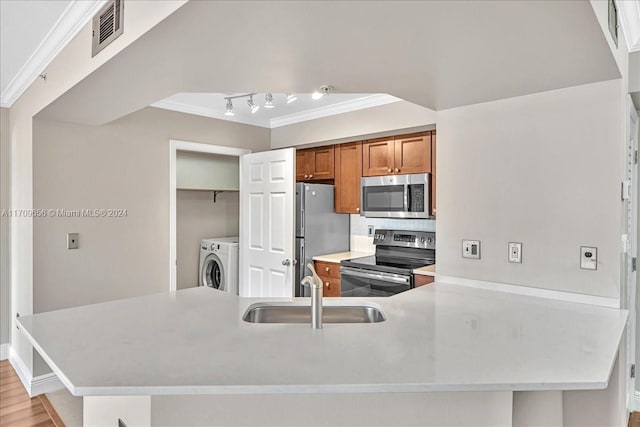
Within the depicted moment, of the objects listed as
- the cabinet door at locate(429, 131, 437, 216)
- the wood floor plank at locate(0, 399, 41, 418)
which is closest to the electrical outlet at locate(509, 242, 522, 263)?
the cabinet door at locate(429, 131, 437, 216)

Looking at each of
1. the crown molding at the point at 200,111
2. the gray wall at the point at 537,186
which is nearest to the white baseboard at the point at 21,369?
the crown molding at the point at 200,111

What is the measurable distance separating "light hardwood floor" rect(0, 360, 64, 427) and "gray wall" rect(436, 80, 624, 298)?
280 centimetres

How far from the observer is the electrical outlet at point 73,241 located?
3084mm

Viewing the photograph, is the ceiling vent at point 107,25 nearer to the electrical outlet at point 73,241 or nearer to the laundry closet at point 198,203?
the electrical outlet at point 73,241

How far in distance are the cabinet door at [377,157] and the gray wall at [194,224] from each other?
85.2 inches

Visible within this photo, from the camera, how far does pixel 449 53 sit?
166 cm

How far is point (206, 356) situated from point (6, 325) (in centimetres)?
344

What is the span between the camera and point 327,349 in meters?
1.35

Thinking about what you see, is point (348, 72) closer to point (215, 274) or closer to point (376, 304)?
point (376, 304)

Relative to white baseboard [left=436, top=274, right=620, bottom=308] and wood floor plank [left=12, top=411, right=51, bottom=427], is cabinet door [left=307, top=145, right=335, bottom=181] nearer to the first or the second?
white baseboard [left=436, top=274, right=620, bottom=308]

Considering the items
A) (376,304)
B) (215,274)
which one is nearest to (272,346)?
(376,304)

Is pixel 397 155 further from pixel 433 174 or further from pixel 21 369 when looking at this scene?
pixel 21 369

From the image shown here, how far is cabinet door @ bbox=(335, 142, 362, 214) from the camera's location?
12.8 ft

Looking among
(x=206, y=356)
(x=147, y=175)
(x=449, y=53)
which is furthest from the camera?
(x=147, y=175)
